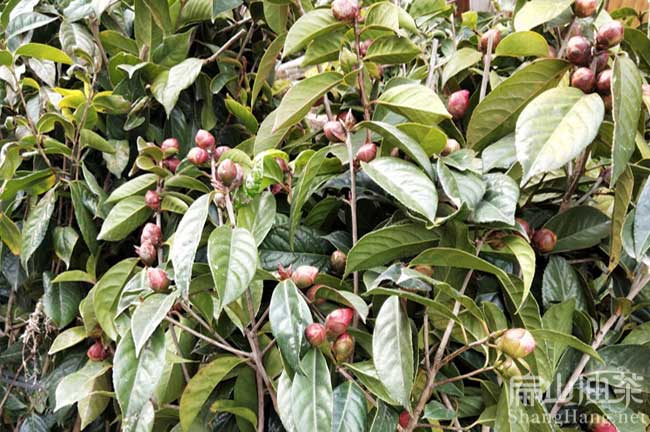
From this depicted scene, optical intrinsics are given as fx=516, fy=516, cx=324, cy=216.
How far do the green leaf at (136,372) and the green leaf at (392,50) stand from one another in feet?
1.38

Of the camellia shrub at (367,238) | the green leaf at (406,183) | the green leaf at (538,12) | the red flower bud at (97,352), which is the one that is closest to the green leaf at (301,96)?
the camellia shrub at (367,238)

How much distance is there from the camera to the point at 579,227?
62 centimetres

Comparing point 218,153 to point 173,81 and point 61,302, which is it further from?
point 61,302

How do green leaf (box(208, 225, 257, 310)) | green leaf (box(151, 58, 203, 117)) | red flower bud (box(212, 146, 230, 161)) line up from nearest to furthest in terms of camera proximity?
1. green leaf (box(208, 225, 257, 310))
2. red flower bud (box(212, 146, 230, 161))
3. green leaf (box(151, 58, 203, 117))

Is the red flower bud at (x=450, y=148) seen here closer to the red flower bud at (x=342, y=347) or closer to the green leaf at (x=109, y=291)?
the red flower bud at (x=342, y=347)

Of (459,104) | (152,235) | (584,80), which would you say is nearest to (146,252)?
(152,235)

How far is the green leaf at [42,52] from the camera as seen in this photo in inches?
33.2

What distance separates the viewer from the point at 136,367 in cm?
51

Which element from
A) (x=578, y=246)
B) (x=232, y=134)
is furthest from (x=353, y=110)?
(x=578, y=246)

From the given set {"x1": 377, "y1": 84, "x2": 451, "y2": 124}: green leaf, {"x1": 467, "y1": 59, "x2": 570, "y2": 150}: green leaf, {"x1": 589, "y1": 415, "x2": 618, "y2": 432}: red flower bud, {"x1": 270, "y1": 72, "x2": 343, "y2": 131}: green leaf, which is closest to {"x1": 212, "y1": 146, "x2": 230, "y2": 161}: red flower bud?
{"x1": 270, "y1": 72, "x2": 343, "y2": 131}: green leaf

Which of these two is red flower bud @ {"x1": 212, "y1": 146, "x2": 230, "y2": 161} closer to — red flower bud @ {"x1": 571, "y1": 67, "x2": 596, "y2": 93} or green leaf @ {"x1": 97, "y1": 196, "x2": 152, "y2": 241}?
green leaf @ {"x1": 97, "y1": 196, "x2": 152, "y2": 241}

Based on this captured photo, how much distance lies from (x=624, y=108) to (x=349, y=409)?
0.40m

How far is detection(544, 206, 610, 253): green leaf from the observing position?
0.61m

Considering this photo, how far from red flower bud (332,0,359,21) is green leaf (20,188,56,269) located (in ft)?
1.81
